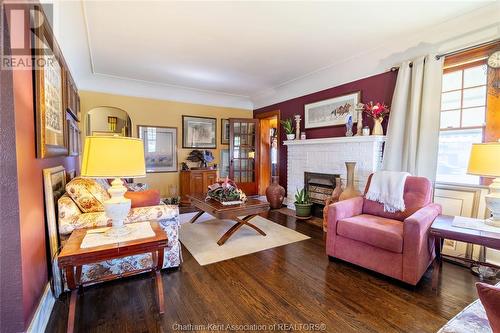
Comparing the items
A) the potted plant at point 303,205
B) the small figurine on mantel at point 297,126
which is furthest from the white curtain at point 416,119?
the small figurine on mantel at point 297,126

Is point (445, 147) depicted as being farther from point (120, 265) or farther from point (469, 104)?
point (120, 265)


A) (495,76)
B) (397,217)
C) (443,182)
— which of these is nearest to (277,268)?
(397,217)

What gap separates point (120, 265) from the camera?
7.09ft

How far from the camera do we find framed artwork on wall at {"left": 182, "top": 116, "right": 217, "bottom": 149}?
559cm

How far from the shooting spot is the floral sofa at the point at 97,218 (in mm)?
1907

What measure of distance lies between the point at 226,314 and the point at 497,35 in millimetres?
3645

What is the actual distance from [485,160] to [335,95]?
8.29 ft

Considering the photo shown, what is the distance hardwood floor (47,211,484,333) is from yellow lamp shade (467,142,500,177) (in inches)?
40.0

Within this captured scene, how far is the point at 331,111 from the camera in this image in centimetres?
421

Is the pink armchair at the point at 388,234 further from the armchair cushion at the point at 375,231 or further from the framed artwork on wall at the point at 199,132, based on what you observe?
the framed artwork on wall at the point at 199,132

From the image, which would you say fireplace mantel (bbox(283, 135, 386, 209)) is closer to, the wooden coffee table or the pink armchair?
the pink armchair

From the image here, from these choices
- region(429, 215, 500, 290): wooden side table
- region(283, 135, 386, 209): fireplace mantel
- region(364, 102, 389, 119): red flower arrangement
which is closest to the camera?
region(429, 215, 500, 290): wooden side table

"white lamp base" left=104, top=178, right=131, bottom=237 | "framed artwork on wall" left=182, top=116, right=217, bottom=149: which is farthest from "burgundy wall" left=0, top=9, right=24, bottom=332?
"framed artwork on wall" left=182, top=116, right=217, bottom=149

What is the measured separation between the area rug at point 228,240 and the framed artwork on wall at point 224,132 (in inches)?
102
